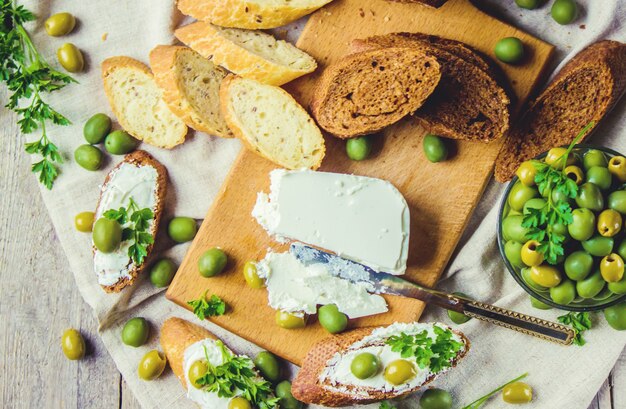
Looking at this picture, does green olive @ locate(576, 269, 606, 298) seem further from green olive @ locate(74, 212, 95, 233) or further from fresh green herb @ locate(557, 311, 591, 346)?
green olive @ locate(74, 212, 95, 233)

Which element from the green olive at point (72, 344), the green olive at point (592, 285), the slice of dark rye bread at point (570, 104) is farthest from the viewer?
the green olive at point (72, 344)

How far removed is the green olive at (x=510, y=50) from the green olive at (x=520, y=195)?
2.16 ft

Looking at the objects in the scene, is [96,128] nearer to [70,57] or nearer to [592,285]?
[70,57]

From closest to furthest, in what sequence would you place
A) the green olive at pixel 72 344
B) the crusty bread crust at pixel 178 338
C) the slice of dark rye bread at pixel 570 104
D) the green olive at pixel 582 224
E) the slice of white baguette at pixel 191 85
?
1. the green olive at pixel 582 224
2. the slice of dark rye bread at pixel 570 104
3. the slice of white baguette at pixel 191 85
4. the crusty bread crust at pixel 178 338
5. the green olive at pixel 72 344

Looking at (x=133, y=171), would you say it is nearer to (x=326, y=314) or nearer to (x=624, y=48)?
(x=326, y=314)

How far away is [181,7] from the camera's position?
3430 mm

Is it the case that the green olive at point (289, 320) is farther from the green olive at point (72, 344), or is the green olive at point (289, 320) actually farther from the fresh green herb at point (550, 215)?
the fresh green herb at point (550, 215)

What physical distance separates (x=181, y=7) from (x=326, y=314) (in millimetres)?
1697

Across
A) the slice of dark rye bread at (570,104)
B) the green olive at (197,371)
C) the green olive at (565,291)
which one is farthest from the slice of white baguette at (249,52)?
the green olive at (565,291)

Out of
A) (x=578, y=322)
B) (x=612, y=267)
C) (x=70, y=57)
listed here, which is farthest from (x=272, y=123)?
(x=578, y=322)

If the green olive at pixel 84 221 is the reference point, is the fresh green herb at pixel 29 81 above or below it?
above

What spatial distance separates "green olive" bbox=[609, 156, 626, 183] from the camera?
2.88 m

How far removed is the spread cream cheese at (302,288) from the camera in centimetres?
343

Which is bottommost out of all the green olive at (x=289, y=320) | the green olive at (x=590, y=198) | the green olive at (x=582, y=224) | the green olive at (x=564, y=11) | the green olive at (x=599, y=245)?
the green olive at (x=289, y=320)
